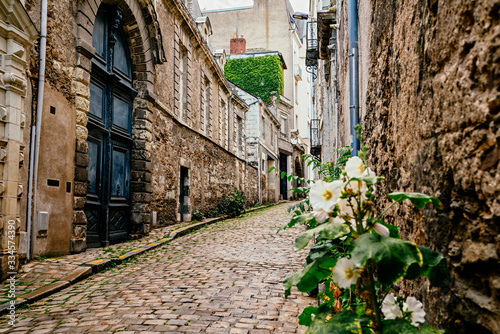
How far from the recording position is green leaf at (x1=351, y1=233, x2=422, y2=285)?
1.22 meters

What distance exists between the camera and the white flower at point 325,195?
1.48 meters

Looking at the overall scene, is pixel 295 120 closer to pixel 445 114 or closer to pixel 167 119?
pixel 167 119

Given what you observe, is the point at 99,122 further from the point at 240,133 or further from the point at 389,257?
the point at 240,133

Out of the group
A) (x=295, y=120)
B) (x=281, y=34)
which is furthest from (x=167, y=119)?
(x=295, y=120)

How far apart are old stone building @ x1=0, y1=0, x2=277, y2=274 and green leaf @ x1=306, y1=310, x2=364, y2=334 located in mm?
4274

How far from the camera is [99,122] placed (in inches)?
304

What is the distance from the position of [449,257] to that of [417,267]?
21cm

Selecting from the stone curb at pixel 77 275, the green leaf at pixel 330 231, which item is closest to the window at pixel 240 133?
the stone curb at pixel 77 275

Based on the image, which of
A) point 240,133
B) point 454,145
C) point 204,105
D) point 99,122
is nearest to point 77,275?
point 99,122

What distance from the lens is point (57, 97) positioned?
20.1 feet

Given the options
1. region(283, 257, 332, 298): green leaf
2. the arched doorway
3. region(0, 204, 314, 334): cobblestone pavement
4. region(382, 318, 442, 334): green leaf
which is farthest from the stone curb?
region(382, 318, 442, 334): green leaf

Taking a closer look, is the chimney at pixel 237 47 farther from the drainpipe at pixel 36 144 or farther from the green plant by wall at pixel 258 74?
the drainpipe at pixel 36 144

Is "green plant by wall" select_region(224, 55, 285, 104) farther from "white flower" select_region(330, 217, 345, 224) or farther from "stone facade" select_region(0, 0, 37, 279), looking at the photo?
"white flower" select_region(330, 217, 345, 224)

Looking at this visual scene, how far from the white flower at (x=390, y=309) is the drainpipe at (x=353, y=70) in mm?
3309
